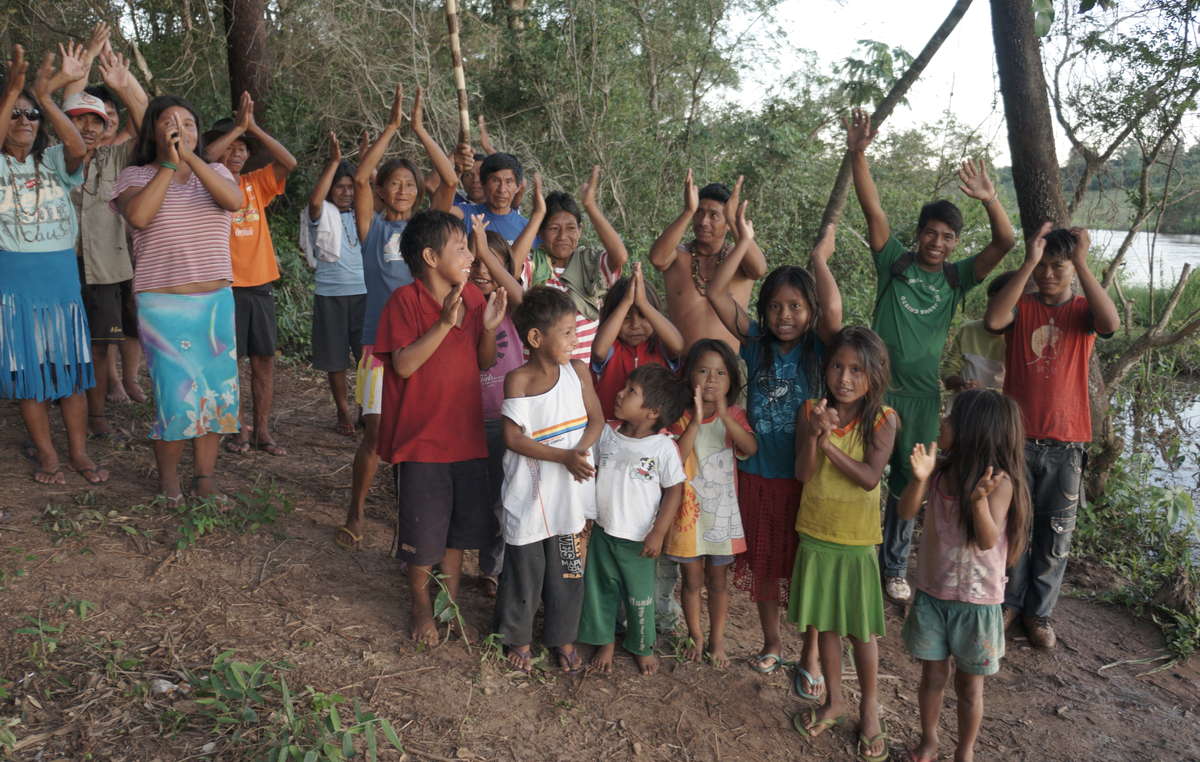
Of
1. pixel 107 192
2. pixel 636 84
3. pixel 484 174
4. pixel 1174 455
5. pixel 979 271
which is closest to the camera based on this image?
pixel 979 271

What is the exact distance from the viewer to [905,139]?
14.7 meters

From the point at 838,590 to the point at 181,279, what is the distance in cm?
284

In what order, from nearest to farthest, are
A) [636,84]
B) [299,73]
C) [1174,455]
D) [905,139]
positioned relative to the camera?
[1174,455] → [299,73] → [636,84] → [905,139]

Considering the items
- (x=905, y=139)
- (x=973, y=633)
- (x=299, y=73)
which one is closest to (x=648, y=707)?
(x=973, y=633)

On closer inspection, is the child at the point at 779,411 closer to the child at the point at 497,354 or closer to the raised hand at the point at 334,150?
the child at the point at 497,354

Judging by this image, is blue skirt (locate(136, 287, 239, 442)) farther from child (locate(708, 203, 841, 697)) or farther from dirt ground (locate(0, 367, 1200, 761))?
child (locate(708, 203, 841, 697))

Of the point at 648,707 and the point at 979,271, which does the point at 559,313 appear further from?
the point at 979,271

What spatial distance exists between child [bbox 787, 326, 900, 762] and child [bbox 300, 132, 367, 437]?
3089mm

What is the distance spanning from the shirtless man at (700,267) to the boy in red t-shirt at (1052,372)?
3.66 ft

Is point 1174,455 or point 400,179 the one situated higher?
point 400,179

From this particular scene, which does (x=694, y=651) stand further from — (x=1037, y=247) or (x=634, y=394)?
(x=1037, y=247)

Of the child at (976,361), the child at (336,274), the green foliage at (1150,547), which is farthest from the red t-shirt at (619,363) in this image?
the green foliage at (1150,547)

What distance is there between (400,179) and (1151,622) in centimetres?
418

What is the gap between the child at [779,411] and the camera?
10.1 ft
